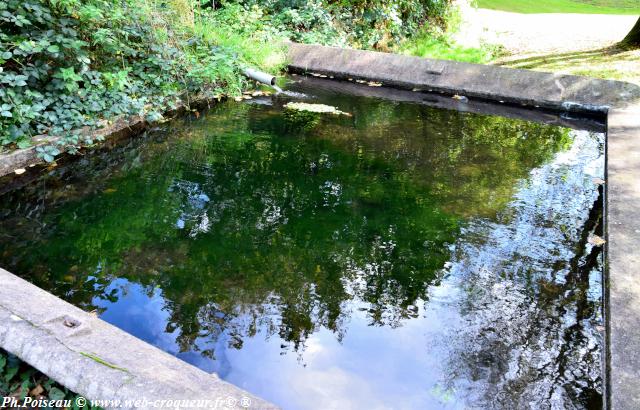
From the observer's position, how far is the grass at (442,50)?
11812 mm

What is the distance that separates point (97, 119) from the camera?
5906 mm

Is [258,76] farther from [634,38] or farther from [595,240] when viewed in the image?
[634,38]

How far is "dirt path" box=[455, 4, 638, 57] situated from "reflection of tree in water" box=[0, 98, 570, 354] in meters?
6.62

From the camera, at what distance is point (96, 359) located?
94.3 inches

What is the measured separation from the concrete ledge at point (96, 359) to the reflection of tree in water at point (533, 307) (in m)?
1.33

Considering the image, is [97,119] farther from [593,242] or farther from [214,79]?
[593,242]

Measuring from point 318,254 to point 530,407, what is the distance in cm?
179

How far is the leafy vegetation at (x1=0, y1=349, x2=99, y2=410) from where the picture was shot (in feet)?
8.01

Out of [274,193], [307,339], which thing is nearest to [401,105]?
Answer: [274,193]

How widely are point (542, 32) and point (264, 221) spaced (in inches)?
492

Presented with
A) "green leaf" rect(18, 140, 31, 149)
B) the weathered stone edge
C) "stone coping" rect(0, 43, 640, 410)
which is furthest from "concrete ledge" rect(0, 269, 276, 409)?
"green leaf" rect(18, 140, 31, 149)

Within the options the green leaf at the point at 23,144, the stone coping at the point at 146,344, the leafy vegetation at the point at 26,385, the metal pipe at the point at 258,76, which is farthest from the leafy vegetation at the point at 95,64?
the leafy vegetation at the point at 26,385

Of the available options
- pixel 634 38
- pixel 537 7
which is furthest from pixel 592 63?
pixel 537 7

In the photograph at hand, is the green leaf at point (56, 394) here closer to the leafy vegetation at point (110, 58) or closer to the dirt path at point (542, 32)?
the leafy vegetation at point (110, 58)
